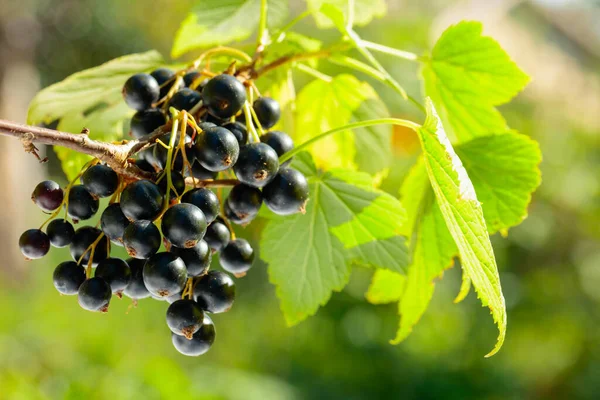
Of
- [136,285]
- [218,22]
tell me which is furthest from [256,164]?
[218,22]

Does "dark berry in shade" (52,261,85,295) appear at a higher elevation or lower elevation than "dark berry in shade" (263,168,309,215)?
lower

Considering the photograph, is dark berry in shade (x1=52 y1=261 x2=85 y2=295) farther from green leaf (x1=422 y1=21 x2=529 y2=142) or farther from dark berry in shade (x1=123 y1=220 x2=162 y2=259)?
green leaf (x1=422 y1=21 x2=529 y2=142)

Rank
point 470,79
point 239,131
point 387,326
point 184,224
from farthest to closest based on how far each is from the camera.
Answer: point 387,326, point 470,79, point 239,131, point 184,224

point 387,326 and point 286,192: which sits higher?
point 286,192

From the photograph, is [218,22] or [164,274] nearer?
[164,274]

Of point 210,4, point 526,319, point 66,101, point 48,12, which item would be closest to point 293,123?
point 210,4

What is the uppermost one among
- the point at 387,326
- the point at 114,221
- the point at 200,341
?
the point at 114,221

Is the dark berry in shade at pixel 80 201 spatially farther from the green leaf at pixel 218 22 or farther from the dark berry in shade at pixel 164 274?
the green leaf at pixel 218 22

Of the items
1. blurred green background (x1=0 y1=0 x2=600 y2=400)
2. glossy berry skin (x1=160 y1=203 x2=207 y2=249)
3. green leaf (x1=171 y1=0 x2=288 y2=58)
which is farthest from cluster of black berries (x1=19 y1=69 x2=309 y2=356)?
blurred green background (x1=0 y1=0 x2=600 y2=400)

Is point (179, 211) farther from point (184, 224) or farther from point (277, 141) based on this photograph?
point (277, 141)
